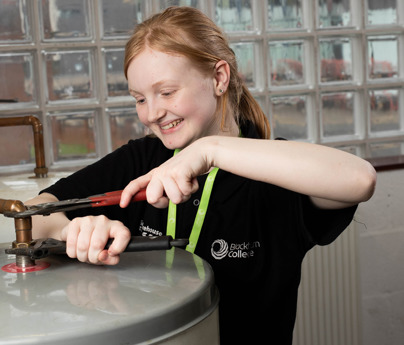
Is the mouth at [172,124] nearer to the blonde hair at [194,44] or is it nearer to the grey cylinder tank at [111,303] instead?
the blonde hair at [194,44]

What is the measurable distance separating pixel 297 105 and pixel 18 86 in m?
1.10

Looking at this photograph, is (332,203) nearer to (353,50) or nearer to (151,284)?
(151,284)

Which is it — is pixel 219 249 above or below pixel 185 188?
below

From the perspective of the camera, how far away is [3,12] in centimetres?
218

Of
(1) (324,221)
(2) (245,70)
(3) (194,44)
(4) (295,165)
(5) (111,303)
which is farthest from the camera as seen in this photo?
(2) (245,70)

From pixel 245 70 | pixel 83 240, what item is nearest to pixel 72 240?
pixel 83 240

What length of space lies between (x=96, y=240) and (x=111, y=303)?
0.52ft

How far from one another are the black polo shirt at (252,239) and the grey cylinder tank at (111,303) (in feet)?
1.02

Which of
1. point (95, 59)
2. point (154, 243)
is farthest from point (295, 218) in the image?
point (95, 59)

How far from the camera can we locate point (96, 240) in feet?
2.62

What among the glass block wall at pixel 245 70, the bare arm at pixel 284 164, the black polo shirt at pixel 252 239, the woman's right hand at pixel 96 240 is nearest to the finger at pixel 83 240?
the woman's right hand at pixel 96 240

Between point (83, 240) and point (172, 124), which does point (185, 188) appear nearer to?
point (83, 240)

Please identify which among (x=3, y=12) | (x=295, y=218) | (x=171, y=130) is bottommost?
(x=295, y=218)

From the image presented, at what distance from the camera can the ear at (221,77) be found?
1231mm
